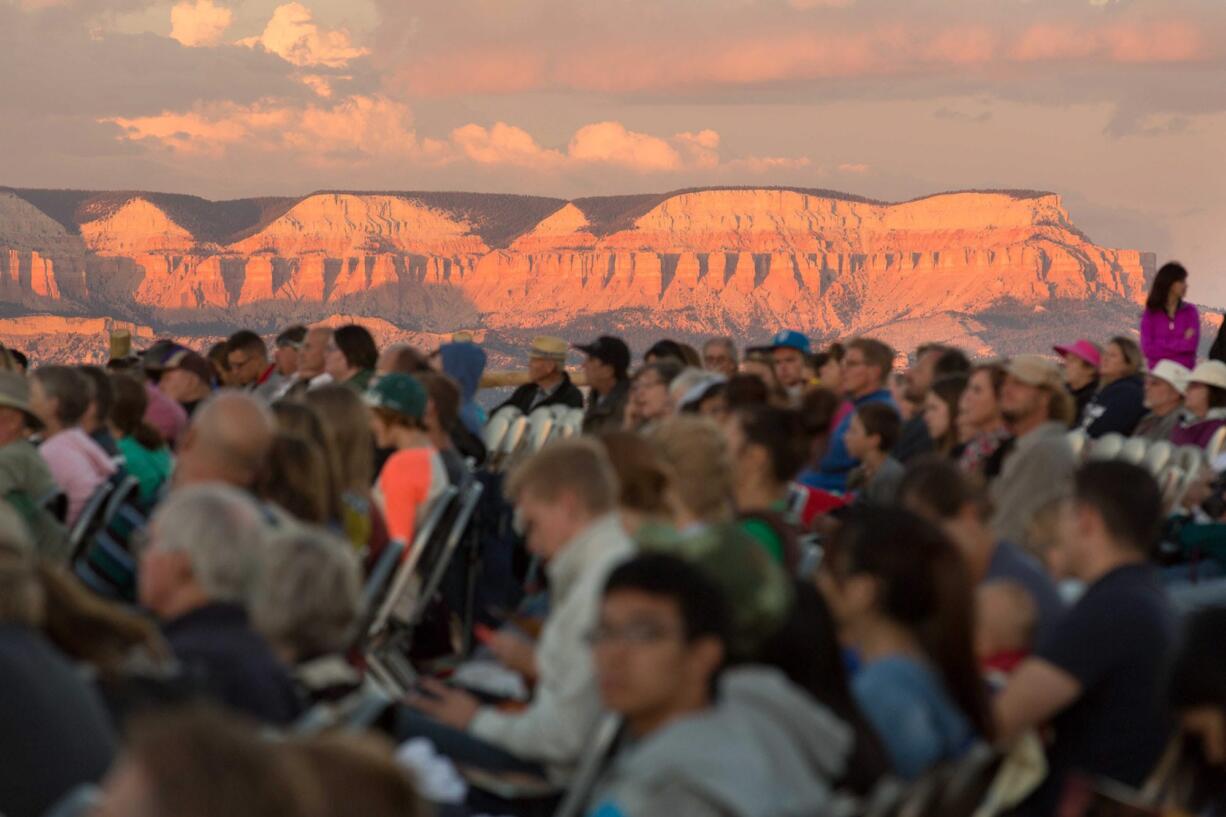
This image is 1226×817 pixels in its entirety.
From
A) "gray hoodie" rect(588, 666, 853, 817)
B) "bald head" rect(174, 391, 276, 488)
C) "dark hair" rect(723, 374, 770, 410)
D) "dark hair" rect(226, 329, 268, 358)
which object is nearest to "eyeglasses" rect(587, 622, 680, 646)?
"gray hoodie" rect(588, 666, 853, 817)

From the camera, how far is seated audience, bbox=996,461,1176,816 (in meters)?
3.42

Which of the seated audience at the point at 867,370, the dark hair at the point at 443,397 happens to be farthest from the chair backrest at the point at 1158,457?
the dark hair at the point at 443,397

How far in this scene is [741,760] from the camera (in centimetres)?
258

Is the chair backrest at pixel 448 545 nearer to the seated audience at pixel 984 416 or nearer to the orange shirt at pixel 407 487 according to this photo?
the orange shirt at pixel 407 487

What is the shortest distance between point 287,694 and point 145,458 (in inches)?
136

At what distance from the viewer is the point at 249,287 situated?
397ft

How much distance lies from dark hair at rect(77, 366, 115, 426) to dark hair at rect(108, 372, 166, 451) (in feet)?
0.07

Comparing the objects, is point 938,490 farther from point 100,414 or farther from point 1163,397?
point 1163,397

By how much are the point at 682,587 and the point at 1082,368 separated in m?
6.83

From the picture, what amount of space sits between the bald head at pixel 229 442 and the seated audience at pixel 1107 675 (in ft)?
6.39

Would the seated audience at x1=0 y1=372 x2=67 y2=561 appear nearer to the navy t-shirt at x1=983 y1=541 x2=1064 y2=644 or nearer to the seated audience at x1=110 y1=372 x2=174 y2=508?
the seated audience at x1=110 y1=372 x2=174 y2=508

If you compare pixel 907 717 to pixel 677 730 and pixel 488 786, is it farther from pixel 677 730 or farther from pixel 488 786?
pixel 488 786

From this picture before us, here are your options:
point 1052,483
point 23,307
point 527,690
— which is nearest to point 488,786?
point 527,690

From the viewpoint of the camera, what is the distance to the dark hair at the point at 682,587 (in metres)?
2.82
